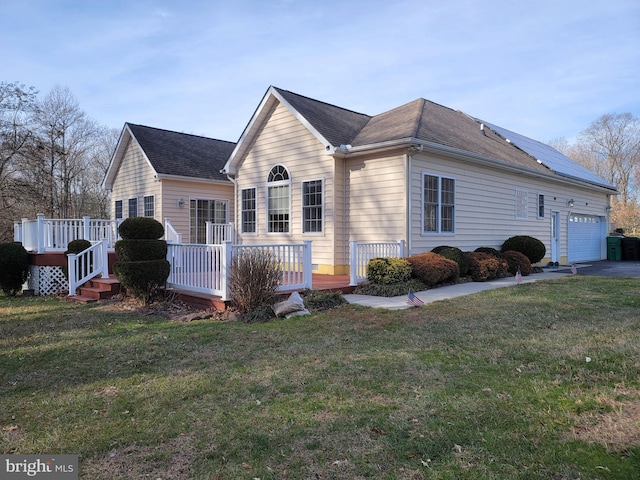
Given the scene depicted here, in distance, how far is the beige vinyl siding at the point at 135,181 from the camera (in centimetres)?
1652

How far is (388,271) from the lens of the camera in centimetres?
967

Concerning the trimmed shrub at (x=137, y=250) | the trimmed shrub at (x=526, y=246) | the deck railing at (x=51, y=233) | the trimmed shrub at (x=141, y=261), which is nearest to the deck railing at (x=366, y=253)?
the trimmed shrub at (x=141, y=261)

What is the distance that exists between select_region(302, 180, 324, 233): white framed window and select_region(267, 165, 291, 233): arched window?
2.41ft

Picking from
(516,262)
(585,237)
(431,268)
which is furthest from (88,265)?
(585,237)

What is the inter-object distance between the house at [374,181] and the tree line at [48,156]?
42.7 ft

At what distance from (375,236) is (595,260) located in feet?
49.3

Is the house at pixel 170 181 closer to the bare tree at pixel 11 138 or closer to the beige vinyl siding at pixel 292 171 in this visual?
the beige vinyl siding at pixel 292 171

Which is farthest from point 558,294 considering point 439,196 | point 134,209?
point 134,209

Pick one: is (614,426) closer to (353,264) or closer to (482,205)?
(353,264)

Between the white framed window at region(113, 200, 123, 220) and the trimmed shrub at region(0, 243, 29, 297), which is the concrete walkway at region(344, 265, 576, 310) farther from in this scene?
the white framed window at region(113, 200, 123, 220)

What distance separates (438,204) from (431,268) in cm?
246

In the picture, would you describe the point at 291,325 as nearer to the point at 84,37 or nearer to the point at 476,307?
the point at 476,307

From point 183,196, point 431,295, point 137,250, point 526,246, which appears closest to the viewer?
point 137,250

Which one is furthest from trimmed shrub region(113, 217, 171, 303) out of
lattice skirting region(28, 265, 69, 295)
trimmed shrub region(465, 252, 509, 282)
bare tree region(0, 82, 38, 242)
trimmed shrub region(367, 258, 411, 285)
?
bare tree region(0, 82, 38, 242)
